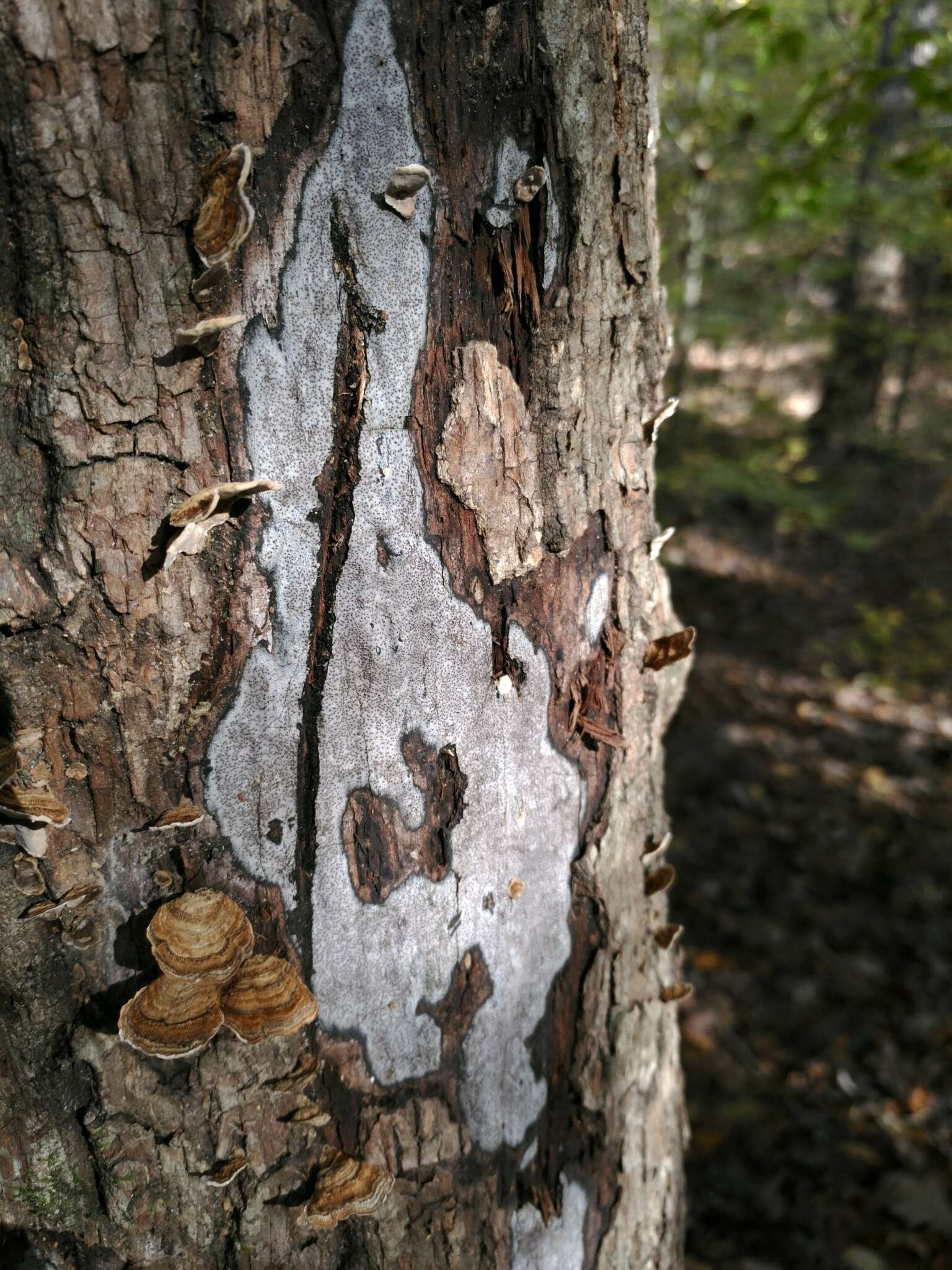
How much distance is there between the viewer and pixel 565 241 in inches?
43.8

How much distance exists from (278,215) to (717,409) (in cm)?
1176

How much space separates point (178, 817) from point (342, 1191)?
0.63m

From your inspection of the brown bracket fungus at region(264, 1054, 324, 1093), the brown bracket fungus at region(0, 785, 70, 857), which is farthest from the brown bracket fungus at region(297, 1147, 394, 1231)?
the brown bracket fungus at region(0, 785, 70, 857)

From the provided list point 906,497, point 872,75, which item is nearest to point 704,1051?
point 872,75

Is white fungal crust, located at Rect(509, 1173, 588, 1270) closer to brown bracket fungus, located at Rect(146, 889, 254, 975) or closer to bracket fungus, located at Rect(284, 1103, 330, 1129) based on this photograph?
bracket fungus, located at Rect(284, 1103, 330, 1129)

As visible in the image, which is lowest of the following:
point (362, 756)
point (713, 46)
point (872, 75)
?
point (362, 756)

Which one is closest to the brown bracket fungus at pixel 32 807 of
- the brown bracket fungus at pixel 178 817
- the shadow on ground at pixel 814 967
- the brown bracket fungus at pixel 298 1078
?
the brown bracket fungus at pixel 178 817

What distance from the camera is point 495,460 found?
1111 millimetres

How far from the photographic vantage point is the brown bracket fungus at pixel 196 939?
3.51 feet

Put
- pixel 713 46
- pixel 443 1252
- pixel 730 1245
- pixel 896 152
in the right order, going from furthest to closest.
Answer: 1. pixel 896 152
2. pixel 713 46
3. pixel 730 1245
4. pixel 443 1252

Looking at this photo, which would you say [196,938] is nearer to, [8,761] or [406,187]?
[8,761]

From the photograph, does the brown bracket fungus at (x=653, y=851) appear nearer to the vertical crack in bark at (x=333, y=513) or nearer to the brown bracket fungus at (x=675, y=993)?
the brown bracket fungus at (x=675, y=993)

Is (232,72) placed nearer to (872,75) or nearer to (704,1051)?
(872,75)

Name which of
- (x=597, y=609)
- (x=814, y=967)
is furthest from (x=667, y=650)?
(x=814, y=967)
